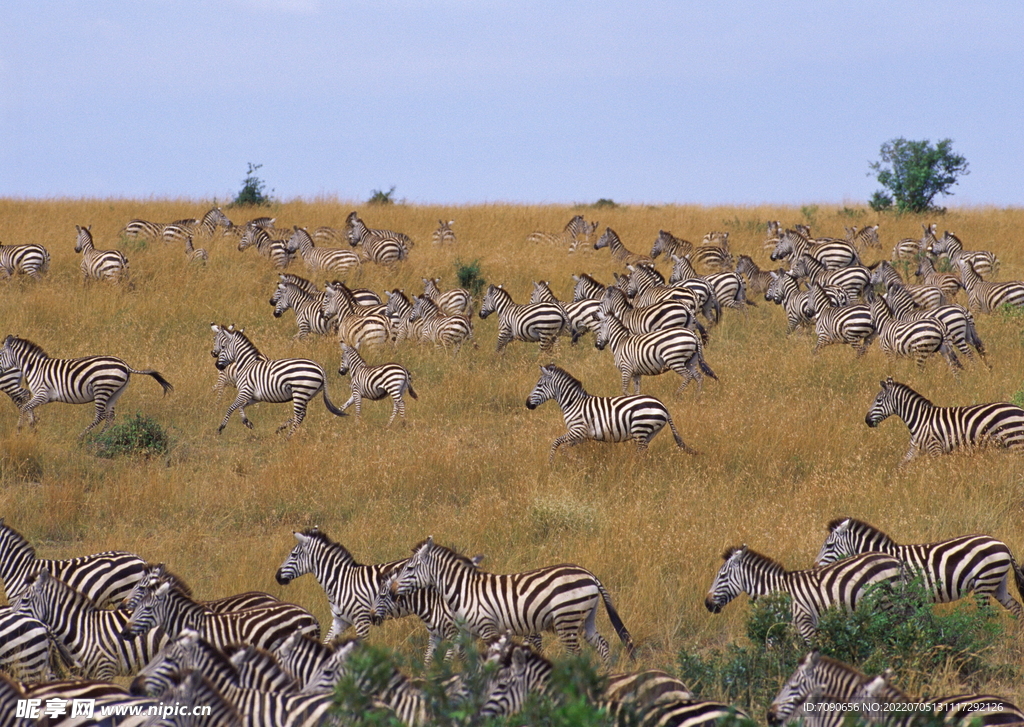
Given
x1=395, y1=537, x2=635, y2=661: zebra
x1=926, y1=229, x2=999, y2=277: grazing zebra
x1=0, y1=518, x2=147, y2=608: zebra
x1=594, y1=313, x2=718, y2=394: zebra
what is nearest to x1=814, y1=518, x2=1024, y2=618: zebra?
x1=395, y1=537, x2=635, y2=661: zebra

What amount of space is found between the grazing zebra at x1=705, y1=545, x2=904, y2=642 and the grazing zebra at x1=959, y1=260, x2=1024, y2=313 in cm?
1152

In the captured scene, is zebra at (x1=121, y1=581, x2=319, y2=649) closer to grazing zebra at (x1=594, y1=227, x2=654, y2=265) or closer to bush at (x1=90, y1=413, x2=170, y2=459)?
bush at (x1=90, y1=413, x2=170, y2=459)

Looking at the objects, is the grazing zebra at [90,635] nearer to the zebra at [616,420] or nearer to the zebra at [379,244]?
the zebra at [616,420]

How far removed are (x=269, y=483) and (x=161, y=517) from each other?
1.11 m

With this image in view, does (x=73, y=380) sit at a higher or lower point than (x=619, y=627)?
higher

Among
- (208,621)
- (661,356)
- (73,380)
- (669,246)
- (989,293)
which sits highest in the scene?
(669,246)

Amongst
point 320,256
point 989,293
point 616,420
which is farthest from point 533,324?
point 989,293

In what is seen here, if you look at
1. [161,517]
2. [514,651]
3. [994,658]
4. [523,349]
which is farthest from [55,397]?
[994,658]

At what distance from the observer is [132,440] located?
12266 millimetres

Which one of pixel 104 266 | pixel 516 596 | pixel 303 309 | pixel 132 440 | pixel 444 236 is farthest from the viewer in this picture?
pixel 444 236

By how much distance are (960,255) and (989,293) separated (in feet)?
10.1

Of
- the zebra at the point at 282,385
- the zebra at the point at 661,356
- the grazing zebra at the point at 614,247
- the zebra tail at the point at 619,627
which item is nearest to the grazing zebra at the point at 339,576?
the zebra tail at the point at 619,627

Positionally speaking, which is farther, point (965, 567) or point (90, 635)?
point (965, 567)

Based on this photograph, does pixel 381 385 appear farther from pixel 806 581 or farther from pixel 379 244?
pixel 379 244
